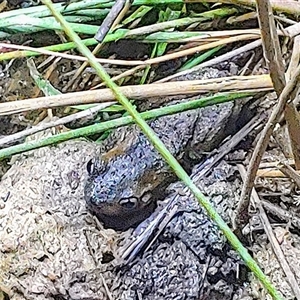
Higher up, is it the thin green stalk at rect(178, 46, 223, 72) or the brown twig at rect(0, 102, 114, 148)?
the brown twig at rect(0, 102, 114, 148)

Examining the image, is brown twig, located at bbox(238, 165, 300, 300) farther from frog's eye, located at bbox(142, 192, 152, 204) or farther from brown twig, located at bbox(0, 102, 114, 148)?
brown twig, located at bbox(0, 102, 114, 148)

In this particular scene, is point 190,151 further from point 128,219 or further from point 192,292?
point 192,292

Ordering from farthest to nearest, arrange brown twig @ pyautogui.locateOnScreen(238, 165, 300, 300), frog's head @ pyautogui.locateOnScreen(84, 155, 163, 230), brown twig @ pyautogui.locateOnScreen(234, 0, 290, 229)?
frog's head @ pyautogui.locateOnScreen(84, 155, 163, 230), brown twig @ pyautogui.locateOnScreen(238, 165, 300, 300), brown twig @ pyautogui.locateOnScreen(234, 0, 290, 229)

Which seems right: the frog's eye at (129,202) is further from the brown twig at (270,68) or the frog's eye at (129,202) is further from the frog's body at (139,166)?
the brown twig at (270,68)

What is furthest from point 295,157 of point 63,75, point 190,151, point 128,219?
point 63,75

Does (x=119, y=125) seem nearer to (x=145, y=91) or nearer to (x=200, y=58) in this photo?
(x=145, y=91)

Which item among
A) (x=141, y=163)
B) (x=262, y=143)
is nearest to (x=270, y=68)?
(x=262, y=143)

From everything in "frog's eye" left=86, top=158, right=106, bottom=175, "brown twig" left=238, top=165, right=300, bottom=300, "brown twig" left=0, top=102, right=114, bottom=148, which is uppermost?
"brown twig" left=0, top=102, right=114, bottom=148

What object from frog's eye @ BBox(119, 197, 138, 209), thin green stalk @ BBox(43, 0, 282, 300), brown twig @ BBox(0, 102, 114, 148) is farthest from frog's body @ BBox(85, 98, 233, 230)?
thin green stalk @ BBox(43, 0, 282, 300)
